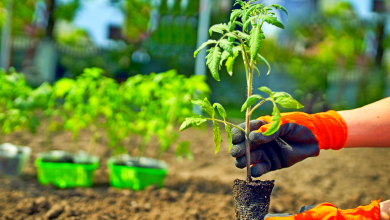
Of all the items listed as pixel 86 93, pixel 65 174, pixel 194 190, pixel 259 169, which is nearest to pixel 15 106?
pixel 86 93

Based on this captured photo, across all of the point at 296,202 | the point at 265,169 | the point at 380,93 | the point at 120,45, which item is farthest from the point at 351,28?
the point at 265,169

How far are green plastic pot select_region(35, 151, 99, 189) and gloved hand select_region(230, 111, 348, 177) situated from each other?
4.93 feet

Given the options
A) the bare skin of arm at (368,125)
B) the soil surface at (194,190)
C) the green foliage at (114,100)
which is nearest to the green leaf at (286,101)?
the bare skin of arm at (368,125)

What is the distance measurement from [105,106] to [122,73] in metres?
8.35

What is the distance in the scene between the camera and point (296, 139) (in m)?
1.30

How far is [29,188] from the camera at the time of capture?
2.21 m

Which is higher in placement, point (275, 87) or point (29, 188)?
point (275, 87)

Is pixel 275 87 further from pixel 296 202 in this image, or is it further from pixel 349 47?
pixel 296 202

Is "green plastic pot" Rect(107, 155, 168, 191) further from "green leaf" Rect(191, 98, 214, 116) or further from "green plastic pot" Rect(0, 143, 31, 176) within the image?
"green leaf" Rect(191, 98, 214, 116)

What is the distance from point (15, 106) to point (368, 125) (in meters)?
2.29

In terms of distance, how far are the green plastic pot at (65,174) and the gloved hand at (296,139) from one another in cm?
150

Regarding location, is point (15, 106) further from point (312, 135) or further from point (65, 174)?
point (312, 135)

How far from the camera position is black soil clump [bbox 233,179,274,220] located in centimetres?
115

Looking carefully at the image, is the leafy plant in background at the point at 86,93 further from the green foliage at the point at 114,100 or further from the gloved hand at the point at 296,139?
the gloved hand at the point at 296,139
